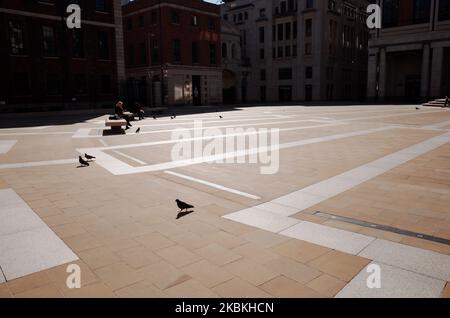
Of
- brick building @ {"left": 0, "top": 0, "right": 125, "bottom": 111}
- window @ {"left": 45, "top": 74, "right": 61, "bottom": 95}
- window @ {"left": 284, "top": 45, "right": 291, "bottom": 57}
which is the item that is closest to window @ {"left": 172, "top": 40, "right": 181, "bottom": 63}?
brick building @ {"left": 0, "top": 0, "right": 125, "bottom": 111}

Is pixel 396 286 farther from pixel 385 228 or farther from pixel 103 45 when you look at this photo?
pixel 103 45

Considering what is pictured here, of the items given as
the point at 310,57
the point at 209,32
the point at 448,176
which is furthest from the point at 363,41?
the point at 448,176

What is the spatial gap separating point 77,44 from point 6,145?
23.5 m

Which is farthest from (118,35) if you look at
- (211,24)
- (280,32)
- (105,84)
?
(280,32)

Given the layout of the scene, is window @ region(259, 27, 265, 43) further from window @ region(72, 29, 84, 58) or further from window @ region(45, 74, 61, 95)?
window @ region(45, 74, 61, 95)

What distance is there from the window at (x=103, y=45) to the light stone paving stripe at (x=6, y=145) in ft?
75.6

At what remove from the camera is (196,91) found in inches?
1853

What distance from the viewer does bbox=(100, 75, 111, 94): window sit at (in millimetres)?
35312

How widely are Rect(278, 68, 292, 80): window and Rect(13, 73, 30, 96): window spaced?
43350 mm

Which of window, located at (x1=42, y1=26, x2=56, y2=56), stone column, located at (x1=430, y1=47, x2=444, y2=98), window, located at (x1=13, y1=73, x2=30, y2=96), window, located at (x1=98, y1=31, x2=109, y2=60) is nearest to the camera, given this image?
window, located at (x1=13, y1=73, x2=30, y2=96)

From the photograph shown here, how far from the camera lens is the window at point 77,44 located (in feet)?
109

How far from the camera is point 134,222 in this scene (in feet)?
17.6

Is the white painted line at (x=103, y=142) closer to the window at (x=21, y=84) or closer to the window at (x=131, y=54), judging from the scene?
the window at (x=21, y=84)

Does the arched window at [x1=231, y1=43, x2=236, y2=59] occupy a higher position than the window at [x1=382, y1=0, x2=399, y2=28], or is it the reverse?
the window at [x1=382, y1=0, x2=399, y2=28]
